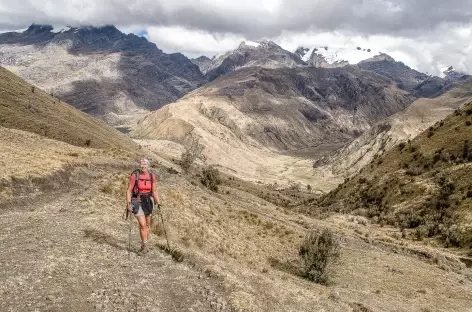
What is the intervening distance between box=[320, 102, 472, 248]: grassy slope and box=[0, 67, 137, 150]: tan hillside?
52676 millimetres

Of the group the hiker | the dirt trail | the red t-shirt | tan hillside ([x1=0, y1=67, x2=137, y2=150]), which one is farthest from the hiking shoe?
tan hillside ([x1=0, y1=67, x2=137, y2=150])

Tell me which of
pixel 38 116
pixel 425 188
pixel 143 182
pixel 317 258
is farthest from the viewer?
pixel 38 116

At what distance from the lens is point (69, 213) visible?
23.5 metres

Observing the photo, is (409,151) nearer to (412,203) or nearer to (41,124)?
(412,203)

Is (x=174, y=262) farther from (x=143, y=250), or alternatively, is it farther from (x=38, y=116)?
(x=38, y=116)

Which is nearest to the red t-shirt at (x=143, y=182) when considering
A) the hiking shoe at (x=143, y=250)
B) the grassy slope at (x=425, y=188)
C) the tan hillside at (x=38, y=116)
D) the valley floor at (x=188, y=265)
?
the hiking shoe at (x=143, y=250)

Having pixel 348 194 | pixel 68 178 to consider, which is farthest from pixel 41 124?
pixel 68 178

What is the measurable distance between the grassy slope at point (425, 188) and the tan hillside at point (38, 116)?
52.7 m

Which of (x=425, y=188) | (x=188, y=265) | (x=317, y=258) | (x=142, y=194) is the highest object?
(x=142, y=194)

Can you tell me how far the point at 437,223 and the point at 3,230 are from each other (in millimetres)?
42129

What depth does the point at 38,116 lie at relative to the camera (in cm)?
9794

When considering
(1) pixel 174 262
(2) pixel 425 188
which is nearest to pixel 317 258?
(1) pixel 174 262

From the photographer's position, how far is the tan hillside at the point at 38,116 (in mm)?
89912

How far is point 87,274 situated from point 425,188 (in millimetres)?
48637
